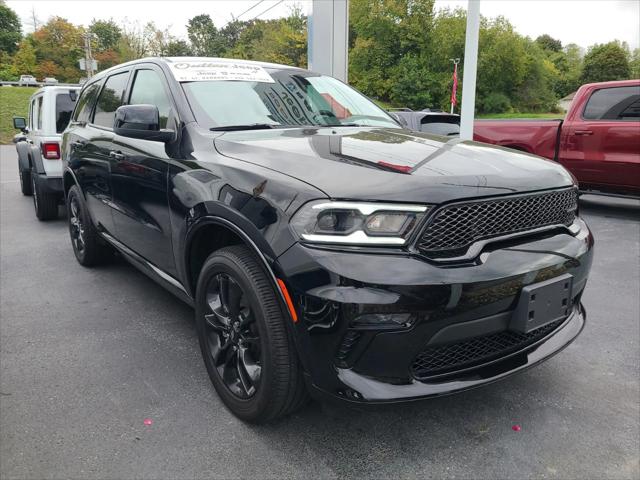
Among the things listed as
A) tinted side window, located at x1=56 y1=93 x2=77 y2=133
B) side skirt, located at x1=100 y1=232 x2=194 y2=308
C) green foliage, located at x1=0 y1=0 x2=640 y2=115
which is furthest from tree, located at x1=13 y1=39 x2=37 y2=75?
side skirt, located at x1=100 y1=232 x2=194 y2=308

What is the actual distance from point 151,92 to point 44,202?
4.48 m

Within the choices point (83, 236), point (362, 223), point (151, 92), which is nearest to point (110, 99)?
point (151, 92)

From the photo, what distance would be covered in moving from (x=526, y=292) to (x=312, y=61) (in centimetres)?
993

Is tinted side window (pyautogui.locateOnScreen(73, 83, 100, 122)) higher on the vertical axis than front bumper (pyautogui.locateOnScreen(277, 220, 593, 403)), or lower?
higher

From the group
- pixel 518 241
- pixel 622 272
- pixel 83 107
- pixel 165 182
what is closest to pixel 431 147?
pixel 518 241

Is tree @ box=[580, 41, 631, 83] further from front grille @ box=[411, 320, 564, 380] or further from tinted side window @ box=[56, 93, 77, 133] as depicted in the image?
front grille @ box=[411, 320, 564, 380]

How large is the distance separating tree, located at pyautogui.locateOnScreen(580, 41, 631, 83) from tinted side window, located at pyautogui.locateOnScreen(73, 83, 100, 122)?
78.5m

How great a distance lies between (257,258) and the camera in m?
2.05

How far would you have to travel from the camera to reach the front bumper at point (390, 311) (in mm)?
1734

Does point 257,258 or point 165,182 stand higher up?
point 165,182

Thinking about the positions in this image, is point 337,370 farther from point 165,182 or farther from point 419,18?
point 419,18

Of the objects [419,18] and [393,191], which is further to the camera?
[419,18]

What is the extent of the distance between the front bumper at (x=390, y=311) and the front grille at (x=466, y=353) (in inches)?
0.9

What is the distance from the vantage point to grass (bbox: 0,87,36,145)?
27.8m
